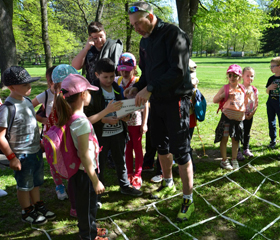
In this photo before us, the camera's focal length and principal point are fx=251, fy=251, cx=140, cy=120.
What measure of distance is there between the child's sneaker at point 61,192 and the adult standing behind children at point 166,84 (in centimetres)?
140

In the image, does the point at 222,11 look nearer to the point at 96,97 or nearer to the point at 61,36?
the point at 96,97

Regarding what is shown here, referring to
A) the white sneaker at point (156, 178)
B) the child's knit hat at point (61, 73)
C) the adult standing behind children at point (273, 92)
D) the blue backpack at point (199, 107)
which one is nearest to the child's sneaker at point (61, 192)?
the white sneaker at point (156, 178)

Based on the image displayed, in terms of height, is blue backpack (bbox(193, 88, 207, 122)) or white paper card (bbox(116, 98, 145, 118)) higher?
white paper card (bbox(116, 98, 145, 118))

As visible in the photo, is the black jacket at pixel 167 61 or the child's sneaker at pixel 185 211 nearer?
the black jacket at pixel 167 61

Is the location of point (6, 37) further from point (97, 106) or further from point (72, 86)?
point (72, 86)

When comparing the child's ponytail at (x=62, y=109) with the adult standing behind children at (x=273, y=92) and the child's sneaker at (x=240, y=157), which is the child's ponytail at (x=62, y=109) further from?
the adult standing behind children at (x=273, y=92)

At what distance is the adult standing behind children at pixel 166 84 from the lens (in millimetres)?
2414

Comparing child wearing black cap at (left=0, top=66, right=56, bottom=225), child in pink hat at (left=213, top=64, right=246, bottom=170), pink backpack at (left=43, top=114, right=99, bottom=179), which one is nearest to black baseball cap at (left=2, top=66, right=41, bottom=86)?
child wearing black cap at (left=0, top=66, right=56, bottom=225)

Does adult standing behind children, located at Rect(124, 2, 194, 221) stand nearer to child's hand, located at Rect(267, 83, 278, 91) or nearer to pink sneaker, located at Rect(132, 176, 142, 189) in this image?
pink sneaker, located at Rect(132, 176, 142, 189)

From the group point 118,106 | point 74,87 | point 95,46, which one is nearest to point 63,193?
point 118,106

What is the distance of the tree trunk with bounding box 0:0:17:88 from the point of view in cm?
903

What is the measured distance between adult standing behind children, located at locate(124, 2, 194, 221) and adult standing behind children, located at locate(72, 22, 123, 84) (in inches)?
28.3

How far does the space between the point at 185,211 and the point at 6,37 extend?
9458 millimetres

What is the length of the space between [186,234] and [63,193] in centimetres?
168
